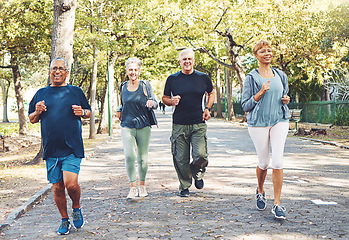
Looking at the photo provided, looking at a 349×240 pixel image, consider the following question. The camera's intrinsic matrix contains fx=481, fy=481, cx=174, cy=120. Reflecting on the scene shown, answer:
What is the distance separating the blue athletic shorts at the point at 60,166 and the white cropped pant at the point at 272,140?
82.6 inches

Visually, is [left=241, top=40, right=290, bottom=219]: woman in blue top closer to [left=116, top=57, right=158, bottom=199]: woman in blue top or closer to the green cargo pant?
the green cargo pant

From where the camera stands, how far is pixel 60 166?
5.14m

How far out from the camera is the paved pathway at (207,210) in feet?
16.5

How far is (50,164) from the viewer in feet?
16.8

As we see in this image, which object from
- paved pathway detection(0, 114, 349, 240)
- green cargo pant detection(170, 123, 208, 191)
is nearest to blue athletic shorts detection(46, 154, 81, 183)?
paved pathway detection(0, 114, 349, 240)

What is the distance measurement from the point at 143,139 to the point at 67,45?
20.5ft

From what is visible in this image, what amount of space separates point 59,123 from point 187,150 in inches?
91.7

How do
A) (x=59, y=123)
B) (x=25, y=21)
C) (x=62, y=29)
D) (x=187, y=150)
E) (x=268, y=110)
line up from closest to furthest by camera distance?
(x=59, y=123)
(x=268, y=110)
(x=187, y=150)
(x=62, y=29)
(x=25, y=21)

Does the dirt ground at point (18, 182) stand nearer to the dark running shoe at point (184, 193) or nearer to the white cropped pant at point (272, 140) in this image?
the dark running shoe at point (184, 193)

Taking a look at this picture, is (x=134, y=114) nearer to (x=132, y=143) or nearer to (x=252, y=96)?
(x=132, y=143)

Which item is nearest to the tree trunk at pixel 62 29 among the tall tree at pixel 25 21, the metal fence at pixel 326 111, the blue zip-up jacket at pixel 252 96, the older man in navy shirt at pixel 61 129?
the older man in navy shirt at pixel 61 129

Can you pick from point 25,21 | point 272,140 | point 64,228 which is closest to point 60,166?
point 64,228

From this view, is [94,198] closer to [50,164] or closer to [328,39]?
[50,164]

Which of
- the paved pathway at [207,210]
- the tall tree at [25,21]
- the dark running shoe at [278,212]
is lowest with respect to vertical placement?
the paved pathway at [207,210]
